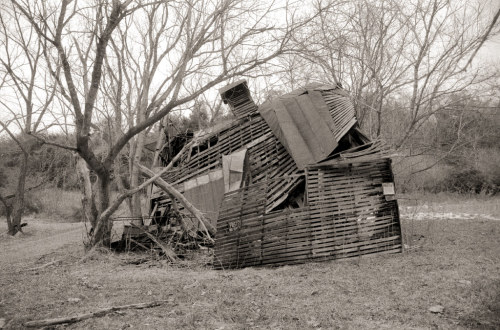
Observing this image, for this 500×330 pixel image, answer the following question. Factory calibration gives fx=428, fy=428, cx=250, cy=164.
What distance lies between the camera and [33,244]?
14.4 meters

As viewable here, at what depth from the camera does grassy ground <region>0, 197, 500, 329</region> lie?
480 centimetres

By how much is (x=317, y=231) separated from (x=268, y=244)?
98 cm

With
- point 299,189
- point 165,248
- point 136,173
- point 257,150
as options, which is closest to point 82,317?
point 165,248

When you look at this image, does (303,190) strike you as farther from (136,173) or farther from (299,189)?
(136,173)

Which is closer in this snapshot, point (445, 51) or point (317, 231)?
point (317, 231)

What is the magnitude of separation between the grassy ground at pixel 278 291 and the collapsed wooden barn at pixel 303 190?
46 centimetres

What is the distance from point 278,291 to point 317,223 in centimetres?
242

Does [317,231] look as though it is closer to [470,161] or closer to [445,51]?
[445,51]

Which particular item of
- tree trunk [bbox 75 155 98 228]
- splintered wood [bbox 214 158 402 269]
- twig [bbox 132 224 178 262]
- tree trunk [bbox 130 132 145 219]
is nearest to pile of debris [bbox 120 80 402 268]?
splintered wood [bbox 214 158 402 269]

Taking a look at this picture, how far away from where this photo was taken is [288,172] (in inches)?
375

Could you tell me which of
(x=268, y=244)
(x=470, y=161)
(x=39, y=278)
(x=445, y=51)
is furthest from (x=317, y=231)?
(x=470, y=161)

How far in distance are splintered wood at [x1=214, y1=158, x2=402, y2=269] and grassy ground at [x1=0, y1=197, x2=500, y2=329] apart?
1.15 ft

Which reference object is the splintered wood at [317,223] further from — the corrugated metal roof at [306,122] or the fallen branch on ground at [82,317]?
the fallen branch on ground at [82,317]

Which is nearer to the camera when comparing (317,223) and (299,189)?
(317,223)
